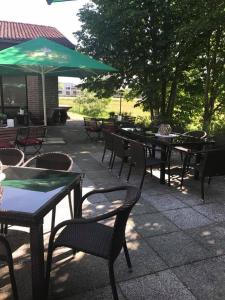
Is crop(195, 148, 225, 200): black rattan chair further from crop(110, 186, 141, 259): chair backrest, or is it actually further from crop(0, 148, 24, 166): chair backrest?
crop(0, 148, 24, 166): chair backrest

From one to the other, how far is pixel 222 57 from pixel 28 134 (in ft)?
23.1

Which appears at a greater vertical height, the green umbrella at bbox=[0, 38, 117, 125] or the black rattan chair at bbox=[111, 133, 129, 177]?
the green umbrella at bbox=[0, 38, 117, 125]

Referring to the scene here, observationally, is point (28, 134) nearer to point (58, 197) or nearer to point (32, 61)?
point (32, 61)

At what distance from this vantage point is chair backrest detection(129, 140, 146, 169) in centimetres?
484

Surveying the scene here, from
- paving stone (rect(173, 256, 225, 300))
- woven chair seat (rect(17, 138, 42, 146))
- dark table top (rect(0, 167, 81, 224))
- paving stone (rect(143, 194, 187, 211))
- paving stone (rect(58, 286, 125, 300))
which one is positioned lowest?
paving stone (rect(173, 256, 225, 300))

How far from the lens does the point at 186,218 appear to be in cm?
384

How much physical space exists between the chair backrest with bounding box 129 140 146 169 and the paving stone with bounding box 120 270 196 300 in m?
2.41

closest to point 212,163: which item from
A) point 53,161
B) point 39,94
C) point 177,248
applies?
point 177,248

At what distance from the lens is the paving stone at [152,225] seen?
3467 mm

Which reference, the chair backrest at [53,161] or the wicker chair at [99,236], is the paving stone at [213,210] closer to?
the wicker chair at [99,236]

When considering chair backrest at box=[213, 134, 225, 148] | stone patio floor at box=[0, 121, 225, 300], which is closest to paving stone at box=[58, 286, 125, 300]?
stone patio floor at box=[0, 121, 225, 300]

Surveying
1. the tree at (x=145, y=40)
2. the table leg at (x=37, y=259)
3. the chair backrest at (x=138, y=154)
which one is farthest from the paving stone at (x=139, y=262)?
the tree at (x=145, y=40)

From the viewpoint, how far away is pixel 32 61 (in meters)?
5.73

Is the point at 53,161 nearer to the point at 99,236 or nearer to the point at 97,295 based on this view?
the point at 99,236
